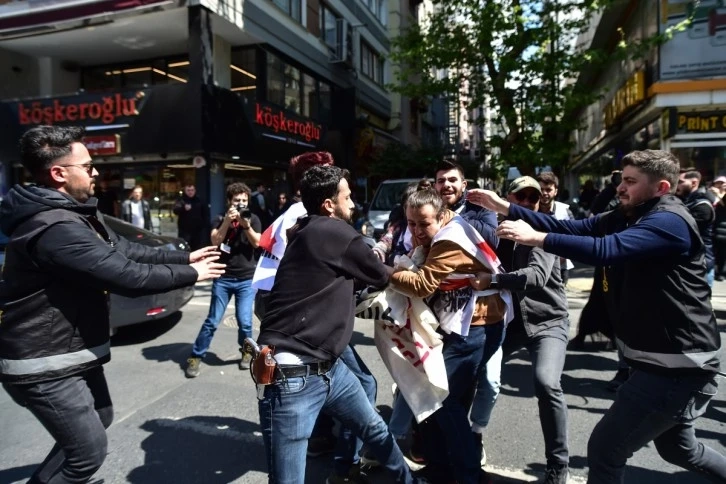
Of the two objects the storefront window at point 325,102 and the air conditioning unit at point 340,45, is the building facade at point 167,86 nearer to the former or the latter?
the storefront window at point 325,102

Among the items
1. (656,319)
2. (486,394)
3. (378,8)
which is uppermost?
(378,8)

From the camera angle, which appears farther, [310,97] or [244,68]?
[310,97]

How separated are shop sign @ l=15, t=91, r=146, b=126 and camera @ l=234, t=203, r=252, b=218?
8880 mm

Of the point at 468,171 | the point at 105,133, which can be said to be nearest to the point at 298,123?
the point at 105,133

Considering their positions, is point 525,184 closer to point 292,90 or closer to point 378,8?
point 292,90

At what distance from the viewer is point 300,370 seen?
7.22ft

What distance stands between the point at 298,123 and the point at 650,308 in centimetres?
1418

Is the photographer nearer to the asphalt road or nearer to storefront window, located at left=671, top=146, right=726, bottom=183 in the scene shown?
the asphalt road

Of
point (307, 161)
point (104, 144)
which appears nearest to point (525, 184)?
point (307, 161)

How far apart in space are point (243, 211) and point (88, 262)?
256 centimetres

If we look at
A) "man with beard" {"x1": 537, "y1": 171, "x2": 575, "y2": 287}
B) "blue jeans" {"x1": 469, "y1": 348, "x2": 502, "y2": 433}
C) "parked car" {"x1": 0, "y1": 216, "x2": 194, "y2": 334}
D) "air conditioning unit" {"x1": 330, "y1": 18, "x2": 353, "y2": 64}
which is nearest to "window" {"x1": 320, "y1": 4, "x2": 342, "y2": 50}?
"air conditioning unit" {"x1": 330, "y1": 18, "x2": 353, "y2": 64}

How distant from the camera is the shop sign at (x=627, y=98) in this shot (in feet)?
41.7

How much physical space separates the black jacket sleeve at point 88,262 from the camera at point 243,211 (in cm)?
240

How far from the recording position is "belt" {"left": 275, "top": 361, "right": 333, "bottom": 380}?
2.17 meters
